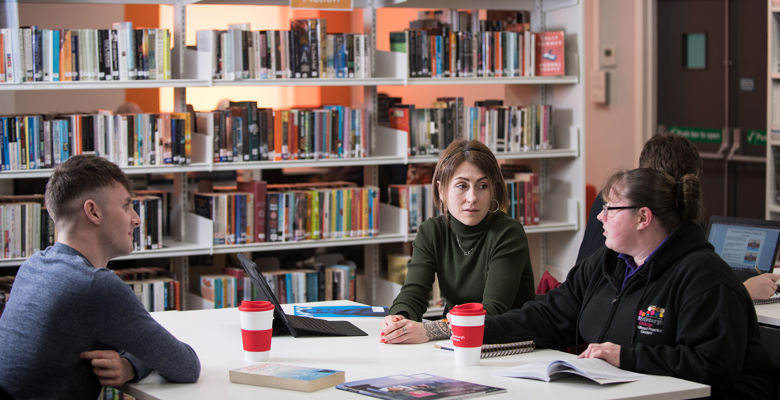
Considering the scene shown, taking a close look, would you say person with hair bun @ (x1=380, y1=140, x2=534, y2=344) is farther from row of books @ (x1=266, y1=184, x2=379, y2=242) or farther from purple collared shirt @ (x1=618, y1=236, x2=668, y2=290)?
row of books @ (x1=266, y1=184, x2=379, y2=242)

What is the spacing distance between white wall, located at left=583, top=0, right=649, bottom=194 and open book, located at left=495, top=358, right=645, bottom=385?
16.7 ft

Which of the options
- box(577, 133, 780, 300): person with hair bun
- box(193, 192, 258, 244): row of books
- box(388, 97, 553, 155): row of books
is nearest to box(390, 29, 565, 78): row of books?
box(388, 97, 553, 155): row of books

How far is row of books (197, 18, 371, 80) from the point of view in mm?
4672

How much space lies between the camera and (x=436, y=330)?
2.71m

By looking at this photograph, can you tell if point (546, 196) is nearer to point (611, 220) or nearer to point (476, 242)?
point (476, 242)

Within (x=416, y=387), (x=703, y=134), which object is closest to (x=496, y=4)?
(x=703, y=134)

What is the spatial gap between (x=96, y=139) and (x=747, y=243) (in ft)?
9.54

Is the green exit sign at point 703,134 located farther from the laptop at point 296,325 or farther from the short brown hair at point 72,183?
the short brown hair at point 72,183

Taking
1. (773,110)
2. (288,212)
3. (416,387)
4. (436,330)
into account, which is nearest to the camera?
(416,387)

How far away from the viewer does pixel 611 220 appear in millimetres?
2506

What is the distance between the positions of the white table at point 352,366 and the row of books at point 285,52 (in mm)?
1961

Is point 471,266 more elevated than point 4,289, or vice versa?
point 471,266

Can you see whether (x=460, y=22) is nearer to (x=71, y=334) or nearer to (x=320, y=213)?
(x=320, y=213)

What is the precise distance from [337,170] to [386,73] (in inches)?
53.4
